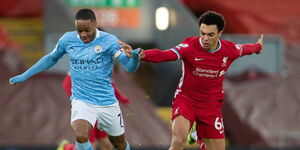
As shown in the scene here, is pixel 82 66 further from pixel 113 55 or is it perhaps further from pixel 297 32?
pixel 297 32

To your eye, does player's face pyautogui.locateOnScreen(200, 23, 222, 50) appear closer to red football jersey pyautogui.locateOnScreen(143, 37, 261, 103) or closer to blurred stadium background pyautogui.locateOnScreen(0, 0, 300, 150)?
red football jersey pyautogui.locateOnScreen(143, 37, 261, 103)

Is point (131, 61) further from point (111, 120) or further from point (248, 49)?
point (248, 49)

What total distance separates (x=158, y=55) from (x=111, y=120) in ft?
4.07

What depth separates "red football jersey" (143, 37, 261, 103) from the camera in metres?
11.1

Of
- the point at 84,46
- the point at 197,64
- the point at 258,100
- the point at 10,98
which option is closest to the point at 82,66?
the point at 84,46

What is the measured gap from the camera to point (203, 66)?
1110 centimetres

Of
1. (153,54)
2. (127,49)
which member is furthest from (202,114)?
(127,49)

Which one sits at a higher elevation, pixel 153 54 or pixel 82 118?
pixel 153 54

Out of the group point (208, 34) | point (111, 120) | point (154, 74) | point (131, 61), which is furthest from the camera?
point (154, 74)

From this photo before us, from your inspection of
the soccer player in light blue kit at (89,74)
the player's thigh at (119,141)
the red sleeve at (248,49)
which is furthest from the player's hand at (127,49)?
the red sleeve at (248,49)

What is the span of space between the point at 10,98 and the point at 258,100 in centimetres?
481

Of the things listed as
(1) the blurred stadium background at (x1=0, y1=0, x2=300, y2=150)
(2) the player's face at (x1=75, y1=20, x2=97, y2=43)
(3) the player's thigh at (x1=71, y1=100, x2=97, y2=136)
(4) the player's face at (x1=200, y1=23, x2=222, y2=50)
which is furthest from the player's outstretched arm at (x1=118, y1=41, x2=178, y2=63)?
(1) the blurred stadium background at (x1=0, y1=0, x2=300, y2=150)

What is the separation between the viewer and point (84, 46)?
36.4 ft

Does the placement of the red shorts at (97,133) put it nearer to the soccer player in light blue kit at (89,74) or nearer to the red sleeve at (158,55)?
the soccer player in light blue kit at (89,74)
